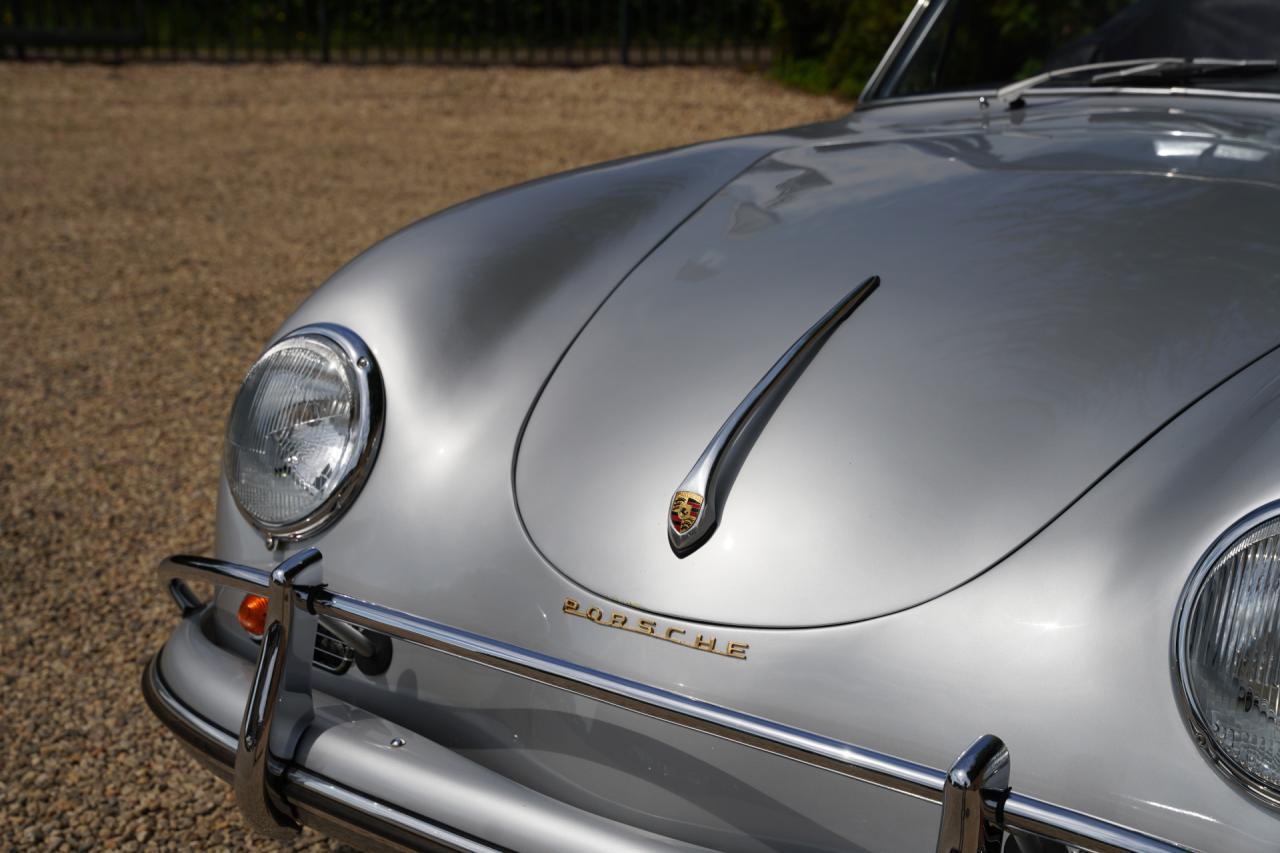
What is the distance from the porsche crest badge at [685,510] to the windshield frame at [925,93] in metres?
1.39

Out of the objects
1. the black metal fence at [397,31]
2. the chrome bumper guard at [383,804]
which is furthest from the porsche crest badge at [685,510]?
the black metal fence at [397,31]

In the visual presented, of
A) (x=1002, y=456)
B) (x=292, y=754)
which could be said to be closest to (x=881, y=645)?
(x=1002, y=456)

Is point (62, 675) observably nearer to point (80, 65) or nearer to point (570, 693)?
point (570, 693)

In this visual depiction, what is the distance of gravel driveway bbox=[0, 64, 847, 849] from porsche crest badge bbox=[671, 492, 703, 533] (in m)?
1.07

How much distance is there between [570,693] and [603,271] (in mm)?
709

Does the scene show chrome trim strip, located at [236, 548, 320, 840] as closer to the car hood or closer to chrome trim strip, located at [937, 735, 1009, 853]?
the car hood

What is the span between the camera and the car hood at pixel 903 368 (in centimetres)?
138

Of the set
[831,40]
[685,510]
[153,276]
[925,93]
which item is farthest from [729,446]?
[831,40]

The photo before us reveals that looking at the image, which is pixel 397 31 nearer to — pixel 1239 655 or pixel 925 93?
pixel 925 93

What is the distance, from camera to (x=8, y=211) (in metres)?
6.79

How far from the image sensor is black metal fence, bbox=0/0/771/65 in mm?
12914

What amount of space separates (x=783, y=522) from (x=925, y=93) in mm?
1580

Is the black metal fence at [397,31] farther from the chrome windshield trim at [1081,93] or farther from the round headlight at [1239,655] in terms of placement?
the round headlight at [1239,655]

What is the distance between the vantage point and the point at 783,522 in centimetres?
142
